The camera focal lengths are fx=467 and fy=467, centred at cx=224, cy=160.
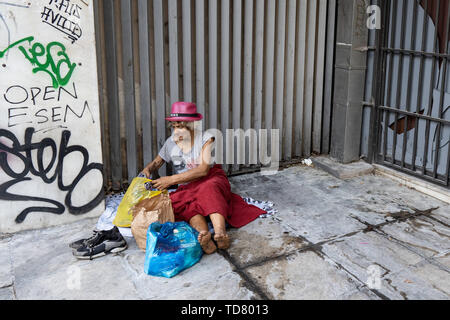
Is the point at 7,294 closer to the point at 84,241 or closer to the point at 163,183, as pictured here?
the point at 84,241

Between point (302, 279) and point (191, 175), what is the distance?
1.36 meters

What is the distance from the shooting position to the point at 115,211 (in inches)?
176

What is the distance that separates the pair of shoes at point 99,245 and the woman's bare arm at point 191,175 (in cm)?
58

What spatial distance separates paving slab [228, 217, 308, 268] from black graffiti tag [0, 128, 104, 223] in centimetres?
145

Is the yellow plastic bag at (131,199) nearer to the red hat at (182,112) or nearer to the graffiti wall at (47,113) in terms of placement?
the graffiti wall at (47,113)

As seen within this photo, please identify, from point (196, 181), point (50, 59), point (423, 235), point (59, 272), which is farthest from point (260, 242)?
point (50, 59)

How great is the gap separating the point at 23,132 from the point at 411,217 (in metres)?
3.60

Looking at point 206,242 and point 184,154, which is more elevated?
point 184,154

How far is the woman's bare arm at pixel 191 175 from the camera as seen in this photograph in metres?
4.14

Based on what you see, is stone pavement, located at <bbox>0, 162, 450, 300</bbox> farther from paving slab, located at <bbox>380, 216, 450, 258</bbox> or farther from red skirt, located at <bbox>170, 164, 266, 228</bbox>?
red skirt, located at <bbox>170, 164, 266, 228</bbox>

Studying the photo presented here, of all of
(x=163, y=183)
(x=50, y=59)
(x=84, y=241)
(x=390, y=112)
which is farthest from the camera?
(x=390, y=112)

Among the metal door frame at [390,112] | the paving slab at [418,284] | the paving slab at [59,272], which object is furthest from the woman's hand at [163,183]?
the metal door frame at [390,112]

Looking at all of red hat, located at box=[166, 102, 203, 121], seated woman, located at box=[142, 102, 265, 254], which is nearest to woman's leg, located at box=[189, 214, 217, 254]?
seated woman, located at box=[142, 102, 265, 254]

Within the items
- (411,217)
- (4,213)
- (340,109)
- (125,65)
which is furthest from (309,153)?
(4,213)
